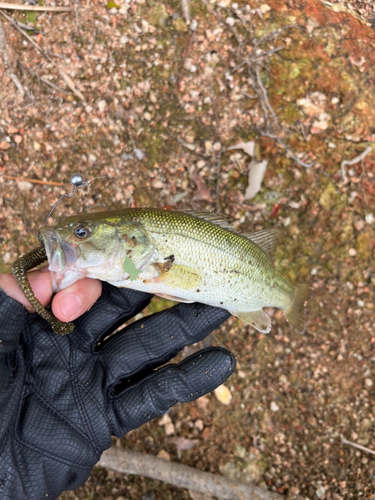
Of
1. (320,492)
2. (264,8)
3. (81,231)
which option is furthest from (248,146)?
(320,492)

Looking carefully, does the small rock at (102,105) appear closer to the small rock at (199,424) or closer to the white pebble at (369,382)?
the small rock at (199,424)

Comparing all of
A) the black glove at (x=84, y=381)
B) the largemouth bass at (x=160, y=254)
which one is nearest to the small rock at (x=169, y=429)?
the black glove at (x=84, y=381)

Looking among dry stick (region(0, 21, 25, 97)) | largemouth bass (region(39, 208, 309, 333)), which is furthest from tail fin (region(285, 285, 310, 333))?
dry stick (region(0, 21, 25, 97))

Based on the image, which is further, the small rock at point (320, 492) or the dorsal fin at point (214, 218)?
the small rock at point (320, 492)

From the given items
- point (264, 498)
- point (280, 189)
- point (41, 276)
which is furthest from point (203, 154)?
point (264, 498)

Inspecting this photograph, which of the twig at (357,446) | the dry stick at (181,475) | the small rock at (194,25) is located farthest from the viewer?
the small rock at (194,25)

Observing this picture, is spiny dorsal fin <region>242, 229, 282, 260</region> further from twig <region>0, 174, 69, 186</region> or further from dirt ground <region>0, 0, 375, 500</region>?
twig <region>0, 174, 69, 186</region>
